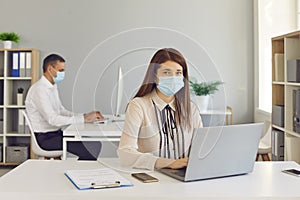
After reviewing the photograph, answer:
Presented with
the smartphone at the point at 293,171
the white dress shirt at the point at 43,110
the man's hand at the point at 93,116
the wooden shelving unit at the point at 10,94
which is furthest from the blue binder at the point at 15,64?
the smartphone at the point at 293,171

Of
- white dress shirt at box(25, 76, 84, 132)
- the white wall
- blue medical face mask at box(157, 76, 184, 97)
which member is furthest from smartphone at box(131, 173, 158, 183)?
the white wall

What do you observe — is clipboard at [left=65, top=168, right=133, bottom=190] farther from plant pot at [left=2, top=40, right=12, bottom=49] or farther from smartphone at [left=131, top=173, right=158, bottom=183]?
plant pot at [left=2, top=40, right=12, bottom=49]

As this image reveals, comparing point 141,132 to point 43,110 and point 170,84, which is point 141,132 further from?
point 43,110

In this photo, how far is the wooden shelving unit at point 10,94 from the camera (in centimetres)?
455

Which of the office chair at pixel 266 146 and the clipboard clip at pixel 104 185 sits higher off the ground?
the clipboard clip at pixel 104 185

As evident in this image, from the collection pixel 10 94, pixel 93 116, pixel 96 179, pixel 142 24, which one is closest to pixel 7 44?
pixel 10 94

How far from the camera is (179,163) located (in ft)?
5.24

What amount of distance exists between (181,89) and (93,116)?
15.6 inches

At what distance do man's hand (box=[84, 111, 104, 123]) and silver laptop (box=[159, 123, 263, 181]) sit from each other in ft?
1.26

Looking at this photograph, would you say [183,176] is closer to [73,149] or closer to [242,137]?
[242,137]

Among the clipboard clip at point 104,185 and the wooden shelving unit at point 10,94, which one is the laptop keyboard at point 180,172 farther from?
the wooden shelving unit at point 10,94

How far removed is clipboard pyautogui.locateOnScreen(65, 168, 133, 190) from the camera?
1417 mm

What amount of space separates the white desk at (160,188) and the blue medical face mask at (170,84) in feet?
1.12

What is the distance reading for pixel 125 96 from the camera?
183 cm
